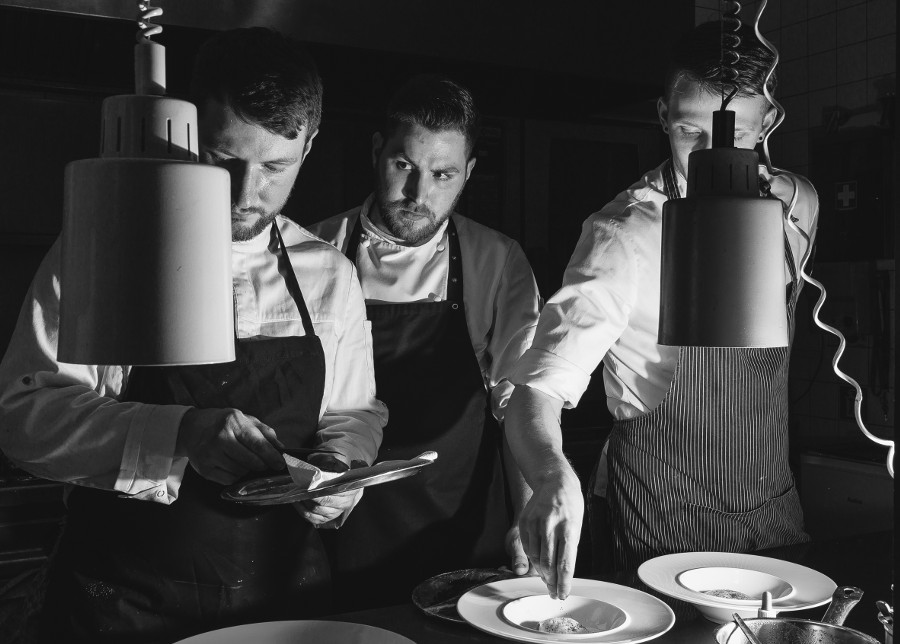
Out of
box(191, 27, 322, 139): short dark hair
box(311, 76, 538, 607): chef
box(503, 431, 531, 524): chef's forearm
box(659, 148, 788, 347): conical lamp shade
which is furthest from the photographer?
box(311, 76, 538, 607): chef

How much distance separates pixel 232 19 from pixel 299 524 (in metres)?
1.27

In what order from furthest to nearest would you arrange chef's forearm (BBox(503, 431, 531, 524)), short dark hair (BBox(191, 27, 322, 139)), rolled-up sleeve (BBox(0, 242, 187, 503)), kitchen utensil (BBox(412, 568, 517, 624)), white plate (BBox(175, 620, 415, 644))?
chef's forearm (BBox(503, 431, 531, 524)) → short dark hair (BBox(191, 27, 322, 139)) → rolled-up sleeve (BBox(0, 242, 187, 503)) → kitchen utensil (BBox(412, 568, 517, 624)) → white plate (BBox(175, 620, 415, 644))

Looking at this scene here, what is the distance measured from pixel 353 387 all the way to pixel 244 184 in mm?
454

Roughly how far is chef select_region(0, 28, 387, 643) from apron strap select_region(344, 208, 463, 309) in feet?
1.41

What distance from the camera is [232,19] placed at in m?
2.12

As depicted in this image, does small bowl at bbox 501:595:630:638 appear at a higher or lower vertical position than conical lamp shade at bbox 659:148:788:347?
Answer: lower

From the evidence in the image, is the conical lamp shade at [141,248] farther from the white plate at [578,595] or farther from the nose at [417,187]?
the nose at [417,187]

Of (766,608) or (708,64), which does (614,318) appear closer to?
(708,64)

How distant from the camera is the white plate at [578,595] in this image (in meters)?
1.10

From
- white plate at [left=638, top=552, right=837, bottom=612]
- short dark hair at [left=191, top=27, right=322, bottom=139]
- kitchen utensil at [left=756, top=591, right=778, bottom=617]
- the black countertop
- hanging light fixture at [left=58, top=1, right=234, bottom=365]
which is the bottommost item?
the black countertop

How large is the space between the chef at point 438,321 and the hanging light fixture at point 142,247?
1.20m

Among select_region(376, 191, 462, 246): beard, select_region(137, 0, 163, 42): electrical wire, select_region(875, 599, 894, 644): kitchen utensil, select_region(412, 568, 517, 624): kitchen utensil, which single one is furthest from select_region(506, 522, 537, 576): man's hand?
select_region(137, 0, 163, 42): electrical wire

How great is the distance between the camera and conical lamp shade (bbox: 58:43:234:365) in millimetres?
680

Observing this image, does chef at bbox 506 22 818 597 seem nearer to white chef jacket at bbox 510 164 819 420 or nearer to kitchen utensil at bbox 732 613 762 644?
white chef jacket at bbox 510 164 819 420
